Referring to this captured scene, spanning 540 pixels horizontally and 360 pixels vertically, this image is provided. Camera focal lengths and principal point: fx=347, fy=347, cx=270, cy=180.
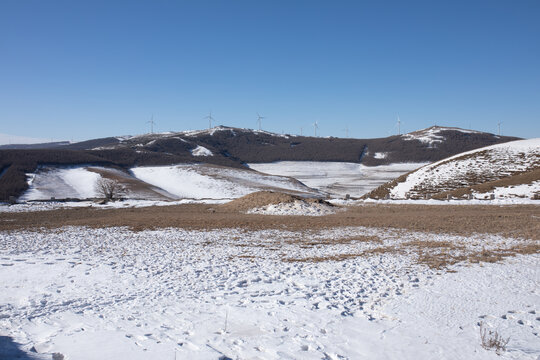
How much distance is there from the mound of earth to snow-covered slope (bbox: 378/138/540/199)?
59.9ft

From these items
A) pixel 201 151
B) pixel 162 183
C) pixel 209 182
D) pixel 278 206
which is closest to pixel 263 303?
pixel 278 206

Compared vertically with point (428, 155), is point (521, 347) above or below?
below

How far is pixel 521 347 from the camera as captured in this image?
19.4 ft

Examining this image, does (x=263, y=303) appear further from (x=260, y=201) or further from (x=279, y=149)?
(x=279, y=149)

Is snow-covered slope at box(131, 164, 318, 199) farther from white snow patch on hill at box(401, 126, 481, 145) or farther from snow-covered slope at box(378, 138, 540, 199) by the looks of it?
white snow patch on hill at box(401, 126, 481, 145)

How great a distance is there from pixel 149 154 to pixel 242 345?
342 ft

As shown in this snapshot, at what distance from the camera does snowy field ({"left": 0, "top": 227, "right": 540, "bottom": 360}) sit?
6.00 meters

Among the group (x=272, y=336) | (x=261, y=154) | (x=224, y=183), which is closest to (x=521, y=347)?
(x=272, y=336)

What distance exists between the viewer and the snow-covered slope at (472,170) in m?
43.2

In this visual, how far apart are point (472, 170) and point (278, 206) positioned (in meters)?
31.5

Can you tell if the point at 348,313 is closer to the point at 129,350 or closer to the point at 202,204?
the point at 129,350

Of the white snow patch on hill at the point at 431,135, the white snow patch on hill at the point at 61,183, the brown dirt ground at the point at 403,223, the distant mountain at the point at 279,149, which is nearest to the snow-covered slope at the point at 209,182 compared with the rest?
the white snow patch on hill at the point at 61,183

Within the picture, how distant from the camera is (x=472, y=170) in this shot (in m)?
46.2

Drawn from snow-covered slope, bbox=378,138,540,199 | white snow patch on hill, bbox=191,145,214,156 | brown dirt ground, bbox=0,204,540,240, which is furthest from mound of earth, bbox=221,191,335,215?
white snow patch on hill, bbox=191,145,214,156
